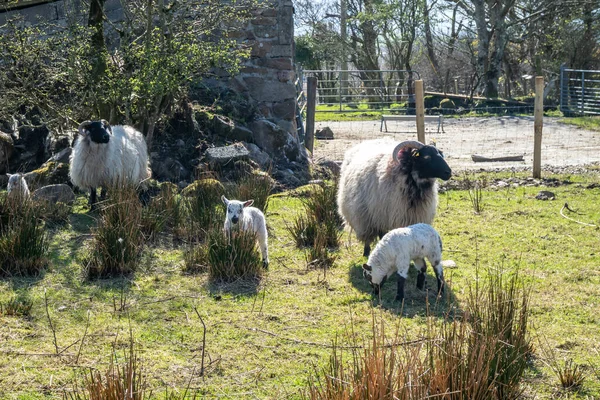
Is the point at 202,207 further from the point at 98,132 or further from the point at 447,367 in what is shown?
→ the point at 447,367

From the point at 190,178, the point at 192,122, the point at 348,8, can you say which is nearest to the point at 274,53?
the point at 192,122

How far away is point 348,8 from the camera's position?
35.9 m

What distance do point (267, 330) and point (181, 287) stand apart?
4.67ft

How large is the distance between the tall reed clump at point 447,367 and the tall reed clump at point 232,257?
2772mm

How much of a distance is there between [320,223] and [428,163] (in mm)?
1707

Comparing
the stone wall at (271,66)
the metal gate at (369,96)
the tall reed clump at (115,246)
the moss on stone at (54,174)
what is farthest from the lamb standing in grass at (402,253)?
the metal gate at (369,96)

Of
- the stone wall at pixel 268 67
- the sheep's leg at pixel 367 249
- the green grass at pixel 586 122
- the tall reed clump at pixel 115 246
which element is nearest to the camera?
the tall reed clump at pixel 115 246

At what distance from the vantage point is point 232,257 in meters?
6.89

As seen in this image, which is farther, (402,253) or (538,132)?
(538,132)

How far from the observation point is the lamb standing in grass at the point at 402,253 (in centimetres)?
637

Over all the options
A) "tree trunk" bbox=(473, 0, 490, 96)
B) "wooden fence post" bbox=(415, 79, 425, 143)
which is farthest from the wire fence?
"wooden fence post" bbox=(415, 79, 425, 143)

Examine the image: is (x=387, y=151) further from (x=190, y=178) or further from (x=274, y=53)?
(x=274, y=53)

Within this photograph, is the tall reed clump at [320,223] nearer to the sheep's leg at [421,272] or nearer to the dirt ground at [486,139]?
the sheep's leg at [421,272]

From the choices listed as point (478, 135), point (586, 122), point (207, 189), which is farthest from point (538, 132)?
point (586, 122)
